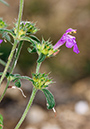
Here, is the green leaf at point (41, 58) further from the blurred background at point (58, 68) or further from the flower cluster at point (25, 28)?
the blurred background at point (58, 68)

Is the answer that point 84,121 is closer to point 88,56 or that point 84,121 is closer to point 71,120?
point 71,120

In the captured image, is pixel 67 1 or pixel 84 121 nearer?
pixel 84 121

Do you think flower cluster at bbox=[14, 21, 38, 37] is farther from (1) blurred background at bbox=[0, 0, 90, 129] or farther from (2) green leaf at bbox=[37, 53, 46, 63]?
(1) blurred background at bbox=[0, 0, 90, 129]

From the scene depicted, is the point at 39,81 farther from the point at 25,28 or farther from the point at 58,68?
the point at 58,68

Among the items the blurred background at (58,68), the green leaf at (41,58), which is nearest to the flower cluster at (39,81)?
the green leaf at (41,58)

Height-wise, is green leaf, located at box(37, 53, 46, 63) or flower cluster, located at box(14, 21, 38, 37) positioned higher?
flower cluster, located at box(14, 21, 38, 37)

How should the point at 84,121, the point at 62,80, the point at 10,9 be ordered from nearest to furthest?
the point at 84,121 → the point at 62,80 → the point at 10,9

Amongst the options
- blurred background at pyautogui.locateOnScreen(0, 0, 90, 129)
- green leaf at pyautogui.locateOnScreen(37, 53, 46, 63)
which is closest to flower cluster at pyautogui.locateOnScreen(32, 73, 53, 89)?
green leaf at pyautogui.locateOnScreen(37, 53, 46, 63)

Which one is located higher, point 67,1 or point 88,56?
point 67,1

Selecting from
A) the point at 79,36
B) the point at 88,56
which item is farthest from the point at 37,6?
the point at 88,56
